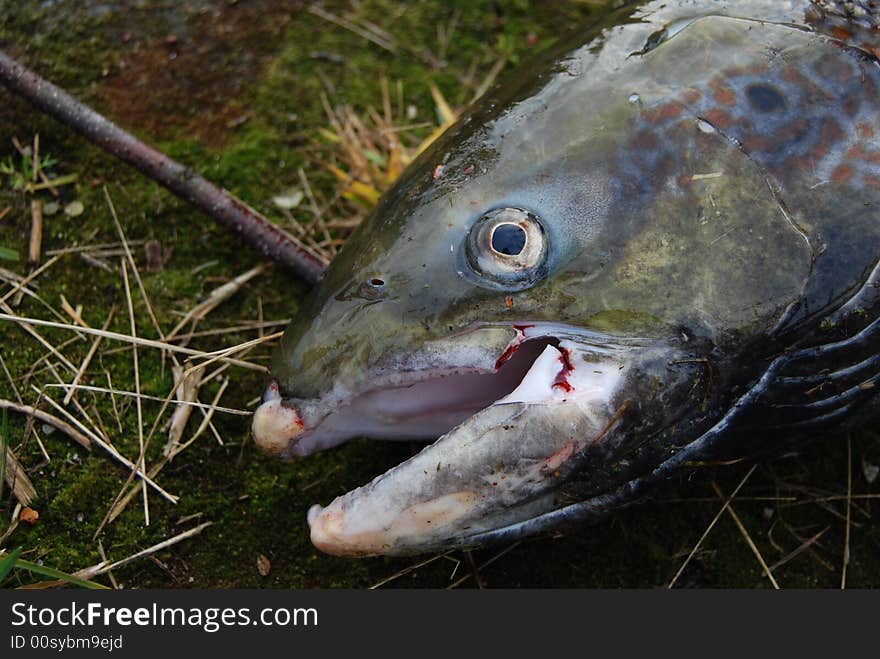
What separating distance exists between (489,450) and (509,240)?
0.54 m

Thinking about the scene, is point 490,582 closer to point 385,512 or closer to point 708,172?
point 385,512

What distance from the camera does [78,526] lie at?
2.85 metres

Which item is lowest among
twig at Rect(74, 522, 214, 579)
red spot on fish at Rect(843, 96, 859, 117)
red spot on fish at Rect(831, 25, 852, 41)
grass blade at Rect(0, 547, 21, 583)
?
twig at Rect(74, 522, 214, 579)

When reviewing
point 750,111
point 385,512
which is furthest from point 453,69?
point 385,512

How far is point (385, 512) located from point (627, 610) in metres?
1.06

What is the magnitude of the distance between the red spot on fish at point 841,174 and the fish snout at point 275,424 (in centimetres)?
156

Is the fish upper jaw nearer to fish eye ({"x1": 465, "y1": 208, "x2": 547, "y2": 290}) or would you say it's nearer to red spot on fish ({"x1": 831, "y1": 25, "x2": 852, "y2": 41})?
fish eye ({"x1": 465, "y1": 208, "x2": 547, "y2": 290})

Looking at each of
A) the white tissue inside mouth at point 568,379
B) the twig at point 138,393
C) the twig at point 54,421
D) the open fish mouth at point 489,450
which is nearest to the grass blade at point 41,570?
the twig at point 138,393

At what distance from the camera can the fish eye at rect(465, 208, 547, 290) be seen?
2238mm

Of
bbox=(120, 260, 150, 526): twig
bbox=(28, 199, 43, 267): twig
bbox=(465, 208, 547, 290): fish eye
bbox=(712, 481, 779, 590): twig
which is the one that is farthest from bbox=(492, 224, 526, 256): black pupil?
bbox=(28, 199, 43, 267): twig

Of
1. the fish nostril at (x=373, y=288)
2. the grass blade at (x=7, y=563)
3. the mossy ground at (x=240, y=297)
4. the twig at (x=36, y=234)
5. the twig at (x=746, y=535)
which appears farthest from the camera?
the twig at (x=36, y=234)

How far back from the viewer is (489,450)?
86.1 inches

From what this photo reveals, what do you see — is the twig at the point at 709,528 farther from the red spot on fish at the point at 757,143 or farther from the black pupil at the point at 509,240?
the black pupil at the point at 509,240

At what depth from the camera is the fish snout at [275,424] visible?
2.36 meters
